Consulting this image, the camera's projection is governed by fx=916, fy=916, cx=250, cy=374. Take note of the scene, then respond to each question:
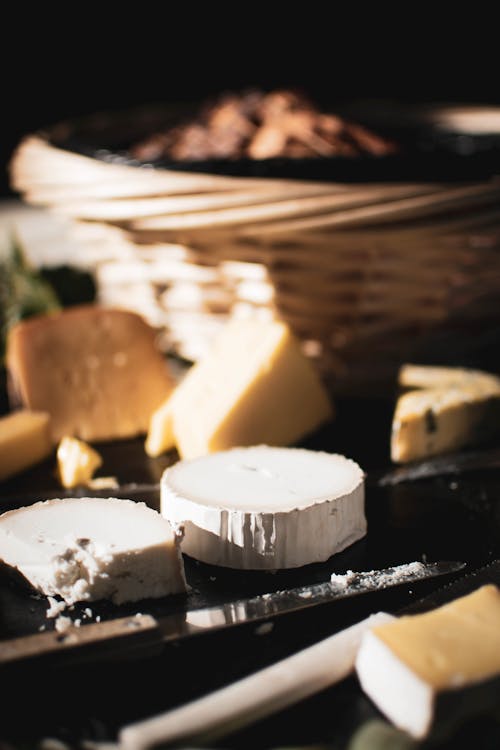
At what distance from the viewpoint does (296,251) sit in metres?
1.20

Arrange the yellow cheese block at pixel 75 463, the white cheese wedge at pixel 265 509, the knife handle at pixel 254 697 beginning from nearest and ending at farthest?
1. the knife handle at pixel 254 697
2. the white cheese wedge at pixel 265 509
3. the yellow cheese block at pixel 75 463

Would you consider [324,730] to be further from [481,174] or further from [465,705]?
[481,174]

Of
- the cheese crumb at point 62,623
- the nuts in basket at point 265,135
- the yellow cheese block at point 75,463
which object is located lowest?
the yellow cheese block at point 75,463

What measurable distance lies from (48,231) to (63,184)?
39.9 inches

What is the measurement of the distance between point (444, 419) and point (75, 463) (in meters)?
0.44

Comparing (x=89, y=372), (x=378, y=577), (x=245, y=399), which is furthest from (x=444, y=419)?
(x=89, y=372)

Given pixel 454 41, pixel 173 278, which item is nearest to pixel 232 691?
pixel 173 278

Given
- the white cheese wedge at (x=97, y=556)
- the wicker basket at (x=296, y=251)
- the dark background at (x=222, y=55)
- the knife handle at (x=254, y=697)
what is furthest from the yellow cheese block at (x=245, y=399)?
the dark background at (x=222, y=55)

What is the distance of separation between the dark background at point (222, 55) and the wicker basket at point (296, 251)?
4.90 ft

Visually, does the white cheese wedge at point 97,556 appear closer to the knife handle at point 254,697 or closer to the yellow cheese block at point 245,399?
the knife handle at point 254,697

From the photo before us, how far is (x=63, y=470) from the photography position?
1.07 metres

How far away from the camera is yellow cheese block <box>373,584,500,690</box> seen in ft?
A: 1.95

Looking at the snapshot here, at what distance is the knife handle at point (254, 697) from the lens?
58cm

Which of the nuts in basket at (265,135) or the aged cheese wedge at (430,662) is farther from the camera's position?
the nuts in basket at (265,135)
